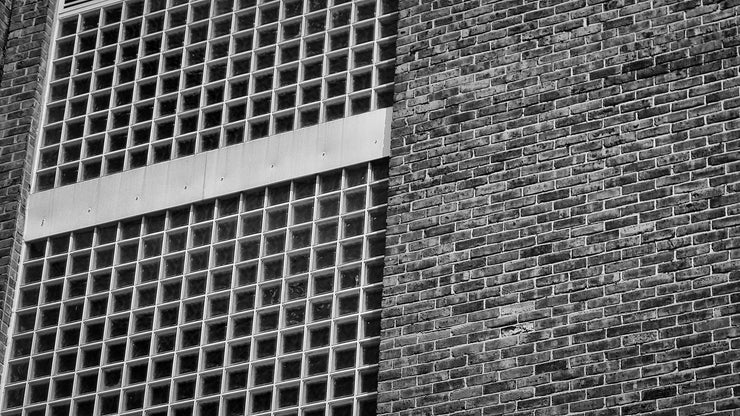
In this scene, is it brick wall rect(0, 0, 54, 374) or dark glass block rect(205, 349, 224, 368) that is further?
brick wall rect(0, 0, 54, 374)

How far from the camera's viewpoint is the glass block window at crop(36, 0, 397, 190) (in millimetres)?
15188

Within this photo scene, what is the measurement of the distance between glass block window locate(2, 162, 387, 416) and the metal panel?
107 mm

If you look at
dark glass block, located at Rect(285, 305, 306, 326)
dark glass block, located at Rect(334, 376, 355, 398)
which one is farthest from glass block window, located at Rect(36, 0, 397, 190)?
dark glass block, located at Rect(334, 376, 355, 398)

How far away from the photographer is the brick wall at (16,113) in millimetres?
15578

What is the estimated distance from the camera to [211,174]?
1512 cm

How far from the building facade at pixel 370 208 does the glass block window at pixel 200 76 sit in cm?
3

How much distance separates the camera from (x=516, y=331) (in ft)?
41.8

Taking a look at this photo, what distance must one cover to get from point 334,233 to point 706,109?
11.2 feet

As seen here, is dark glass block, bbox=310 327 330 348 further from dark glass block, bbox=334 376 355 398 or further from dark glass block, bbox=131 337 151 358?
dark glass block, bbox=131 337 151 358

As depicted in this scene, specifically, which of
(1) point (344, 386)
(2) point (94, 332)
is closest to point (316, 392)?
(1) point (344, 386)

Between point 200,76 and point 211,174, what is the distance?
4.01 ft

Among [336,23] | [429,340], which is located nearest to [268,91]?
[336,23]

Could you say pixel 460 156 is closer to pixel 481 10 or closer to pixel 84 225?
pixel 481 10

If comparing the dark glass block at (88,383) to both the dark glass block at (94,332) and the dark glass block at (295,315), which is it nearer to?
the dark glass block at (94,332)
